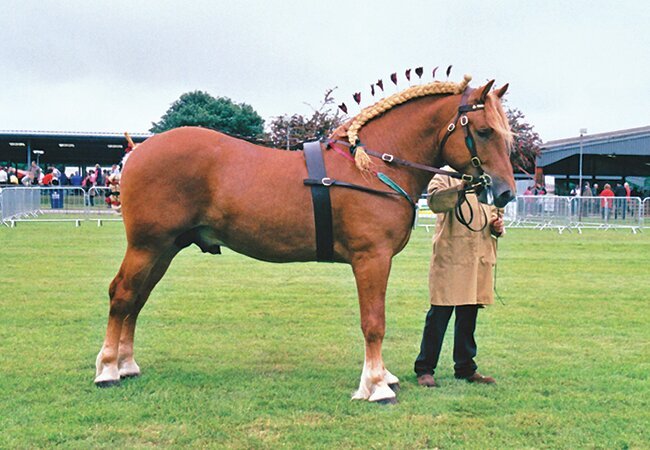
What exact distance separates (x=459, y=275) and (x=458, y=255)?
0.18m

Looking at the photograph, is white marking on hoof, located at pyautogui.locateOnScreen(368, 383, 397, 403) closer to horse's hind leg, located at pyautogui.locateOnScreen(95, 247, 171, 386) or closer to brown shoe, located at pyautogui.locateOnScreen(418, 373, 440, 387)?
brown shoe, located at pyautogui.locateOnScreen(418, 373, 440, 387)

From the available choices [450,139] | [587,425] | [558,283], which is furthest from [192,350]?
[558,283]

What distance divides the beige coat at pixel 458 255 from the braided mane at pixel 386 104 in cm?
71

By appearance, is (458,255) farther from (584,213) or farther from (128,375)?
(584,213)

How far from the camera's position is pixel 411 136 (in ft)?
19.6

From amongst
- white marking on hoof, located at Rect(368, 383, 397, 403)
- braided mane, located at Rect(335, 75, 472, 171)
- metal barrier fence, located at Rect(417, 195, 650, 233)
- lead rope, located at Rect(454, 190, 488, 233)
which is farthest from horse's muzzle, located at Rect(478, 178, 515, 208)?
metal barrier fence, located at Rect(417, 195, 650, 233)

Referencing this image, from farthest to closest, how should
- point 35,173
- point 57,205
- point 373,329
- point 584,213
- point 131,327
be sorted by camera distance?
point 35,173 < point 584,213 < point 57,205 < point 131,327 < point 373,329

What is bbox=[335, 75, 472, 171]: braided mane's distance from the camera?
5.85 meters

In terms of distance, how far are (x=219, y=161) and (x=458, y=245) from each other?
2.24 metres

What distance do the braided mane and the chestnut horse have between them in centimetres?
1

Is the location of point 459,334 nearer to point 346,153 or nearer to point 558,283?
point 346,153

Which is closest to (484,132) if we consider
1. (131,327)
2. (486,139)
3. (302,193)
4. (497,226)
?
(486,139)

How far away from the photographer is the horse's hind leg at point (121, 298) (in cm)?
605

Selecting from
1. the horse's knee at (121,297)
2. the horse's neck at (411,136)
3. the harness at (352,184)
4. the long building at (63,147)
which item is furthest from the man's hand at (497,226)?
the long building at (63,147)
